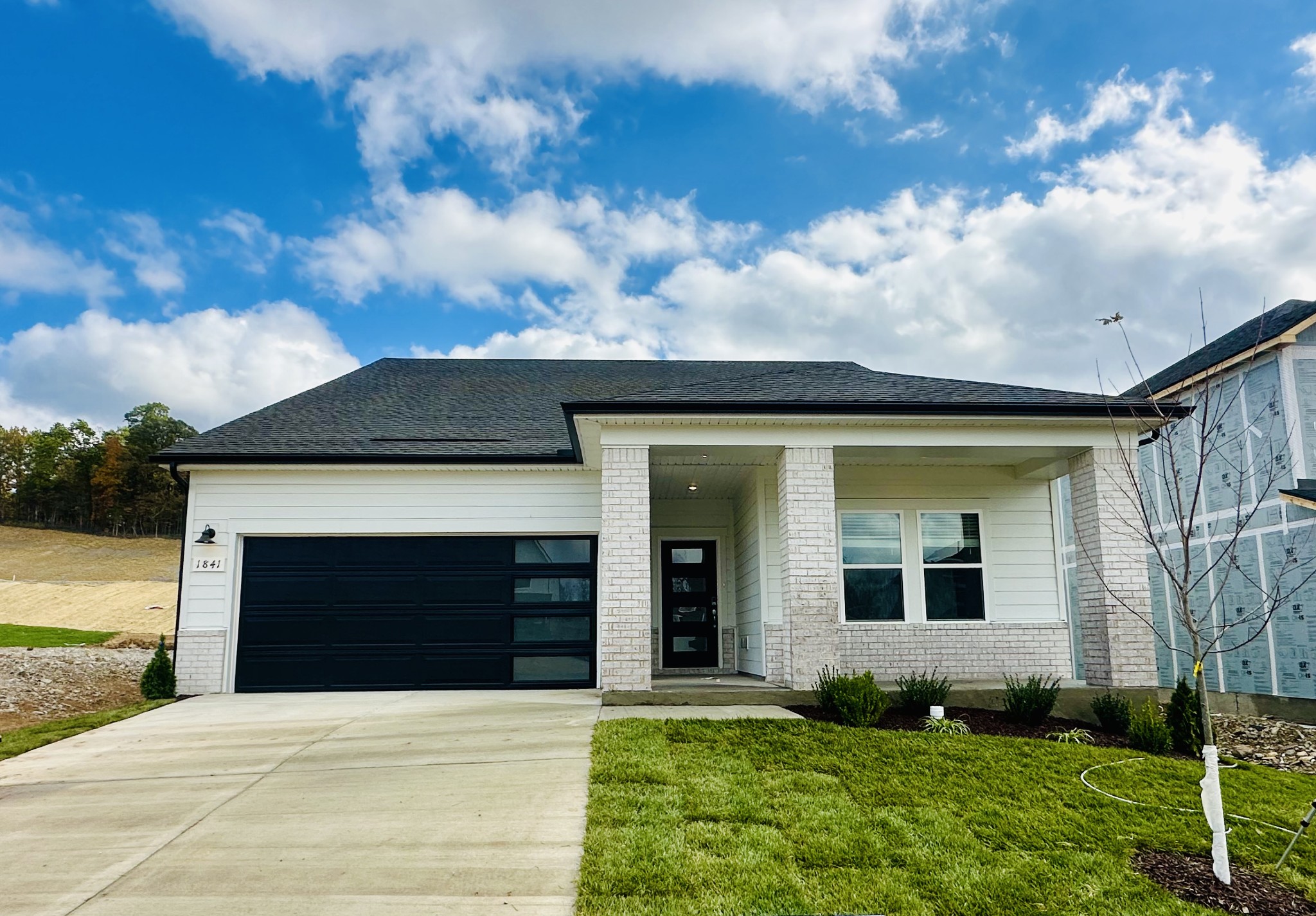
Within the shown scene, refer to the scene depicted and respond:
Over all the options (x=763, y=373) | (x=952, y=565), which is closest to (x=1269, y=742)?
(x=952, y=565)

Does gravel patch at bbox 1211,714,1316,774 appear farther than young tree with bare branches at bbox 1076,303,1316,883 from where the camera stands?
No

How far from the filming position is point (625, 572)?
899 cm

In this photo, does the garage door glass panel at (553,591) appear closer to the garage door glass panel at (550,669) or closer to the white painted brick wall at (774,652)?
the garage door glass panel at (550,669)

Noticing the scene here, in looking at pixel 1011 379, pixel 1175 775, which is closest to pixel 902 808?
pixel 1175 775

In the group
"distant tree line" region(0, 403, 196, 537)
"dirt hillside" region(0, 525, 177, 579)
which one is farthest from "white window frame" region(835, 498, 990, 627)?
"distant tree line" region(0, 403, 196, 537)

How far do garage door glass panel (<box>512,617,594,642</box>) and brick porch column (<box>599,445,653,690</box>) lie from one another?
6.93 feet

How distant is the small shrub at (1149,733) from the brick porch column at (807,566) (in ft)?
9.33

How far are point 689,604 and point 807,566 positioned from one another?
15.5ft

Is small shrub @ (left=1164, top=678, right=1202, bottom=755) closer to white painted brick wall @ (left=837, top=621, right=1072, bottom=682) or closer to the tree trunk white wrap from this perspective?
white painted brick wall @ (left=837, top=621, right=1072, bottom=682)

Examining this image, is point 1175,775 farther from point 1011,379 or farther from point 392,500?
point 1011,379

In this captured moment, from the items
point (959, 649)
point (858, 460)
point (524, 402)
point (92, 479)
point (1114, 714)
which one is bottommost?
point (1114, 714)

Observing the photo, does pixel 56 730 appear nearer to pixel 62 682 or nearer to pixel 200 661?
pixel 200 661

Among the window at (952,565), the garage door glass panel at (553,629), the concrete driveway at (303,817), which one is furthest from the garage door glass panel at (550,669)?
the window at (952,565)

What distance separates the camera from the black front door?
1335 centimetres
